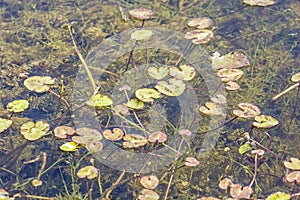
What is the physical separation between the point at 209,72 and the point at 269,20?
0.80 metres

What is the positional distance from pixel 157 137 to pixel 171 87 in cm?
35

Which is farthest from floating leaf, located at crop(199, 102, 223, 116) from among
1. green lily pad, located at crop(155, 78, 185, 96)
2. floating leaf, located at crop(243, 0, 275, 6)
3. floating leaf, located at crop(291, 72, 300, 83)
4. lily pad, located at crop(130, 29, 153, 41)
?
floating leaf, located at crop(243, 0, 275, 6)

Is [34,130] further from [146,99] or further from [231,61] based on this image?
[231,61]

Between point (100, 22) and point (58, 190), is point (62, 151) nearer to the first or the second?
point (58, 190)

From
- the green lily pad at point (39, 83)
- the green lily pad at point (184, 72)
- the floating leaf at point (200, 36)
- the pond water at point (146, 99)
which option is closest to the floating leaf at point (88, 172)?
the pond water at point (146, 99)

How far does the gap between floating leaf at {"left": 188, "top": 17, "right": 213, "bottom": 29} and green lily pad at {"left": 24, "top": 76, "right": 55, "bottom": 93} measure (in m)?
1.07

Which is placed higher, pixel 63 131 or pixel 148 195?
pixel 63 131

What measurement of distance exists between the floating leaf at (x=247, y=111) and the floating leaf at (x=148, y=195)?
70 cm

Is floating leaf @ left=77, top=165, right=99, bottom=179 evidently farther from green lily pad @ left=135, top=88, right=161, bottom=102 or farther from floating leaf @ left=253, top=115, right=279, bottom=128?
floating leaf @ left=253, top=115, right=279, bottom=128

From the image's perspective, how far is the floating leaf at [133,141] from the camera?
2.19 m

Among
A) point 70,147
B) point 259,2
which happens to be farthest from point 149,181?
point 259,2

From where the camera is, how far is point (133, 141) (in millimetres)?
2199

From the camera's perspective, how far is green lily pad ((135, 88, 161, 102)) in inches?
94.3

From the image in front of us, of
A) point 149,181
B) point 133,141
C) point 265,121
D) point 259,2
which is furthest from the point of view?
point 259,2
